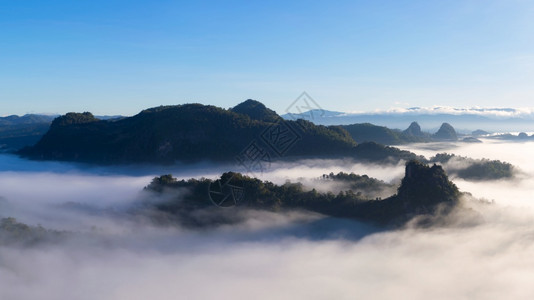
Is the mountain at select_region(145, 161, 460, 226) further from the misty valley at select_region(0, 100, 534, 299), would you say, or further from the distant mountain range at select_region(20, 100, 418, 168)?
the distant mountain range at select_region(20, 100, 418, 168)

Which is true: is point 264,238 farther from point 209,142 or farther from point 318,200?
point 209,142

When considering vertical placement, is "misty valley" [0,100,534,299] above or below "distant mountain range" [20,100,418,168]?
below

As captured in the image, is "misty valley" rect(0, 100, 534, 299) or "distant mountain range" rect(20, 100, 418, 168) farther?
"distant mountain range" rect(20, 100, 418, 168)

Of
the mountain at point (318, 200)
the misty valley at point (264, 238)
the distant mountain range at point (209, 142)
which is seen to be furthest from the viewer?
the distant mountain range at point (209, 142)

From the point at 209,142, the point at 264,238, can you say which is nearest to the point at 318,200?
the point at 264,238

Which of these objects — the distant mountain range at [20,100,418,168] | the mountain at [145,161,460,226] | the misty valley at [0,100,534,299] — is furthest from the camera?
the distant mountain range at [20,100,418,168]

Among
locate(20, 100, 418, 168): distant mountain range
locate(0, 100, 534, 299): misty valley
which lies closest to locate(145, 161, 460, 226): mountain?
locate(0, 100, 534, 299): misty valley

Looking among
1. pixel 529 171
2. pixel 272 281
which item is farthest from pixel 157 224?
pixel 529 171

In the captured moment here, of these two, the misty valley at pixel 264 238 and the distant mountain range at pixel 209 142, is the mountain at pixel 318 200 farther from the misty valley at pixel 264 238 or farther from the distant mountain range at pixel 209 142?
the distant mountain range at pixel 209 142

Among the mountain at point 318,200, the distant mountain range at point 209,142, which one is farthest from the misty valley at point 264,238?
the distant mountain range at point 209,142

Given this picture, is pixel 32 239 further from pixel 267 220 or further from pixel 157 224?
pixel 267 220
